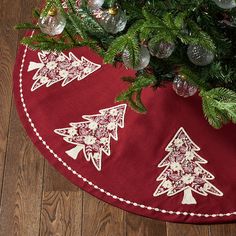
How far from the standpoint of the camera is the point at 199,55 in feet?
3.06

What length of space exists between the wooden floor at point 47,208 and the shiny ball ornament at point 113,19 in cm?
56

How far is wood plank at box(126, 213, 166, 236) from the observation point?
1.19m

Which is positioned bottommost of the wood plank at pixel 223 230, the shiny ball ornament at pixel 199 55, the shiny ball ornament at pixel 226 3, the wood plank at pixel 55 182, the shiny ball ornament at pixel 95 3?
the wood plank at pixel 223 230

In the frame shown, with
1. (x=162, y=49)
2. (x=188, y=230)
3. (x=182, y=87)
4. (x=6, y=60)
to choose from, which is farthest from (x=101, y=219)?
(x=6, y=60)

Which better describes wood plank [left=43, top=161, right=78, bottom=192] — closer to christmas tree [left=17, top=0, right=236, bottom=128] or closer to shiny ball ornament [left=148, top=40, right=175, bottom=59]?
christmas tree [left=17, top=0, right=236, bottom=128]

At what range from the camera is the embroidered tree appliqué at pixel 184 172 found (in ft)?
3.99

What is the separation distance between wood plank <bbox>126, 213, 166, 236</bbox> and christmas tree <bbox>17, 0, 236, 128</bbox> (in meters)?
0.38

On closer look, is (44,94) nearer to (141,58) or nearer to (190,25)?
(141,58)

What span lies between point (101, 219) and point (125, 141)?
0.27 meters

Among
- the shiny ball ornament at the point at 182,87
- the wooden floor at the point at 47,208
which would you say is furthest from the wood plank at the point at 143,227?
the shiny ball ornament at the point at 182,87

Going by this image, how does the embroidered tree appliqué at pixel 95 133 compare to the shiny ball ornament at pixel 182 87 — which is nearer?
the shiny ball ornament at pixel 182 87

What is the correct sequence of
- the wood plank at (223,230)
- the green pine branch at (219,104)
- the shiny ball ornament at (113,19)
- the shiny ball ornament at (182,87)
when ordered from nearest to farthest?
the green pine branch at (219,104)
the shiny ball ornament at (113,19)
the shiny ball ornament at (182,87)
the wood plank at (223,230)

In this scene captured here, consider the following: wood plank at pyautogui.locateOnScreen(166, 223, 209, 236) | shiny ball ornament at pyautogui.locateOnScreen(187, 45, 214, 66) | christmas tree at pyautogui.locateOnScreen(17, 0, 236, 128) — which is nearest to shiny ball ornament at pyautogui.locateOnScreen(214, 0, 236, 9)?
christmas tree at pyautogui.locateOnScreen(17, 0, 236, 128)

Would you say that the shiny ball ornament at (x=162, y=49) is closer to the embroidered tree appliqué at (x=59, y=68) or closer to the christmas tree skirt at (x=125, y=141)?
the christmas tree skirt at (x=125, y=141)
